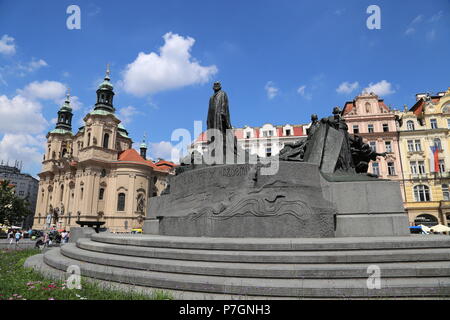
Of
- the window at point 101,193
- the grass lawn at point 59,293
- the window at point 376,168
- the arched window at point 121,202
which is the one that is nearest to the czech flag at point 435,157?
the window at point 376,168

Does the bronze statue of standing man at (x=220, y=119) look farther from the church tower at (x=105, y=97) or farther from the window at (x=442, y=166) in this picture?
the church tower at (x=105, y=97)

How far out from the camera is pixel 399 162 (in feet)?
128

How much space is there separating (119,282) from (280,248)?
3090 mm

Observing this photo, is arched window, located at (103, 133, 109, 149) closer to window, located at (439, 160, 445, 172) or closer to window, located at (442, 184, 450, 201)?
window, located at (439, 160, 445, 172)

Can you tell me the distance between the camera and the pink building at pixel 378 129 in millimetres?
38956

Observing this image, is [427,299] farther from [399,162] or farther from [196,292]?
[399,162]

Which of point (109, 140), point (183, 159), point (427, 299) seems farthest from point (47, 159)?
point (427, 299)

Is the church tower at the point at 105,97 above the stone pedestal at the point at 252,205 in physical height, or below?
above

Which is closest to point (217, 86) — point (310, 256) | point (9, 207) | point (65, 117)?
point (310, 256)

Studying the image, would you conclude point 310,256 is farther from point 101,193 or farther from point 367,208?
point 101,193

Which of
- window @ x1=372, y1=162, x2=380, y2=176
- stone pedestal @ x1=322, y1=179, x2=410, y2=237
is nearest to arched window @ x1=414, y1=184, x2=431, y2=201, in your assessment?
window @ x1=372, y1=162, x2=380, y2=176

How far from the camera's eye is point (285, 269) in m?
4.74

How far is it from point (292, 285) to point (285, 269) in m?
0.37
